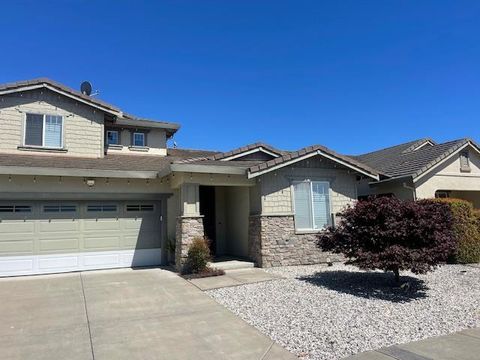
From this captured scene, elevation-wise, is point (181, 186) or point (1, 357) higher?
point (181, 186)

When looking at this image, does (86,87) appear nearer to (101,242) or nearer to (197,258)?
(101,242)

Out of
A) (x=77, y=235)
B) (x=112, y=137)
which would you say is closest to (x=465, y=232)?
(x=77, y=235)

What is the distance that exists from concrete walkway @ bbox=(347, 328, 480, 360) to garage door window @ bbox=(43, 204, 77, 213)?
10292mm

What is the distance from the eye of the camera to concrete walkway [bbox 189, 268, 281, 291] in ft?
Answer: 31.4

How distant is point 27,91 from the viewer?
523 inches

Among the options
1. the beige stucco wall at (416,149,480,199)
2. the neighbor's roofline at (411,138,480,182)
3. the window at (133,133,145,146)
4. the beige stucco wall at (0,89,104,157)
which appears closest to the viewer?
the beige stucco wall at (0,89,104,157)

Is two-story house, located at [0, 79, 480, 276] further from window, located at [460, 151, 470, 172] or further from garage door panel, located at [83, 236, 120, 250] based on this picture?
window, located at [460, 151, 470, 172]

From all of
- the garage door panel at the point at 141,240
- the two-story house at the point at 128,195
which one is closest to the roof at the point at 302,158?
the two-story house at the point at 128,195

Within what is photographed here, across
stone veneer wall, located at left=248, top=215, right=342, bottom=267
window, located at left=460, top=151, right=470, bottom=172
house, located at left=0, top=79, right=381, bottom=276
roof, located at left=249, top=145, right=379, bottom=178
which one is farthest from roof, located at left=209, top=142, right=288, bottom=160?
window, located at left=460, top=151, right=470, bottom=172

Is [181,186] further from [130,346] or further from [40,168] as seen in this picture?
[130,346]

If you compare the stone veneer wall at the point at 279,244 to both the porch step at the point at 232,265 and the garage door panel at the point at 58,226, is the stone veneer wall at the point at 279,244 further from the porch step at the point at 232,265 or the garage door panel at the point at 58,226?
the garage door panel at the point at 58,226

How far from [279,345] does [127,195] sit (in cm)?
884

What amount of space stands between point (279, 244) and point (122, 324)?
659cm

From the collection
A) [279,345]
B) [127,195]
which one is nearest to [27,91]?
[127,195]
